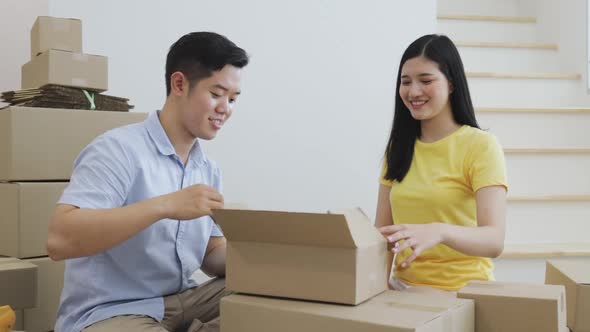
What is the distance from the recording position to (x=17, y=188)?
1685mm

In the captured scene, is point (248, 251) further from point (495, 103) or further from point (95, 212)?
point (495, 103)

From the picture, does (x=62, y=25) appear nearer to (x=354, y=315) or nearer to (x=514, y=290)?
(x=354, y=315)

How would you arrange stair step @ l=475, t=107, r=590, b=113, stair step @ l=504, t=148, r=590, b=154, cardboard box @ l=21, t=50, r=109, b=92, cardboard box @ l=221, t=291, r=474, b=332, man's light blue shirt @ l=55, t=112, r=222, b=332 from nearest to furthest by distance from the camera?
1. cardboard box @ l=221, t=291, r=474, b=332
2. man's light blue shirt @ l=55, t=112, r=222, b=332
3. cardboard box @ l=21, t=50, r=109, b=92
4. stair step @ l=504, t=148, r=590, b=154
5. stair step @ l=475, t=107, r=590, b=113

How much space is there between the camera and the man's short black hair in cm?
129

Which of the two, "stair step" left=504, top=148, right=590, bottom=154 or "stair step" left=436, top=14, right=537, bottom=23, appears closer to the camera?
"stair step" left=504, top=148, right=590, bottom=154

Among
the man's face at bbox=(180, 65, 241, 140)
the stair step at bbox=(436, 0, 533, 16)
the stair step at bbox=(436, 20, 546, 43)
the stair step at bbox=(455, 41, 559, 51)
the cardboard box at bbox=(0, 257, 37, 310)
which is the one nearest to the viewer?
the man's face at bbox=(180, 65, 241, 140)

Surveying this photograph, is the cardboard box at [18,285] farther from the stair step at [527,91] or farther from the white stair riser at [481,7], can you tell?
the white stair riser at [481,7]

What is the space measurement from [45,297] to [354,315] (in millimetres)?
1097

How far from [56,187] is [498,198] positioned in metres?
1.21

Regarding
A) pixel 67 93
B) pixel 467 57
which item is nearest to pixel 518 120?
pixel 467 57

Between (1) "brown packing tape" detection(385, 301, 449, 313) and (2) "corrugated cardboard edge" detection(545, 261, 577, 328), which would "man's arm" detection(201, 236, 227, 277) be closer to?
(1) "brown packing tape" detection(385, 301, 449, 313)

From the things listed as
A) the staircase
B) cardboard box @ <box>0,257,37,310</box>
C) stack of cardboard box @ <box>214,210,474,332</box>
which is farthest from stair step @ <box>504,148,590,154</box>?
cardboard box @ <box>0,257,37,310</box>

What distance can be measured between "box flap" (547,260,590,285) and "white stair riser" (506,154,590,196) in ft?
3.12

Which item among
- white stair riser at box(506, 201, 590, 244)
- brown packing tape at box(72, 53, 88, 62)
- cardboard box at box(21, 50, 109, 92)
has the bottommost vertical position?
white stair riser at box(506, 201, 590, 244)
